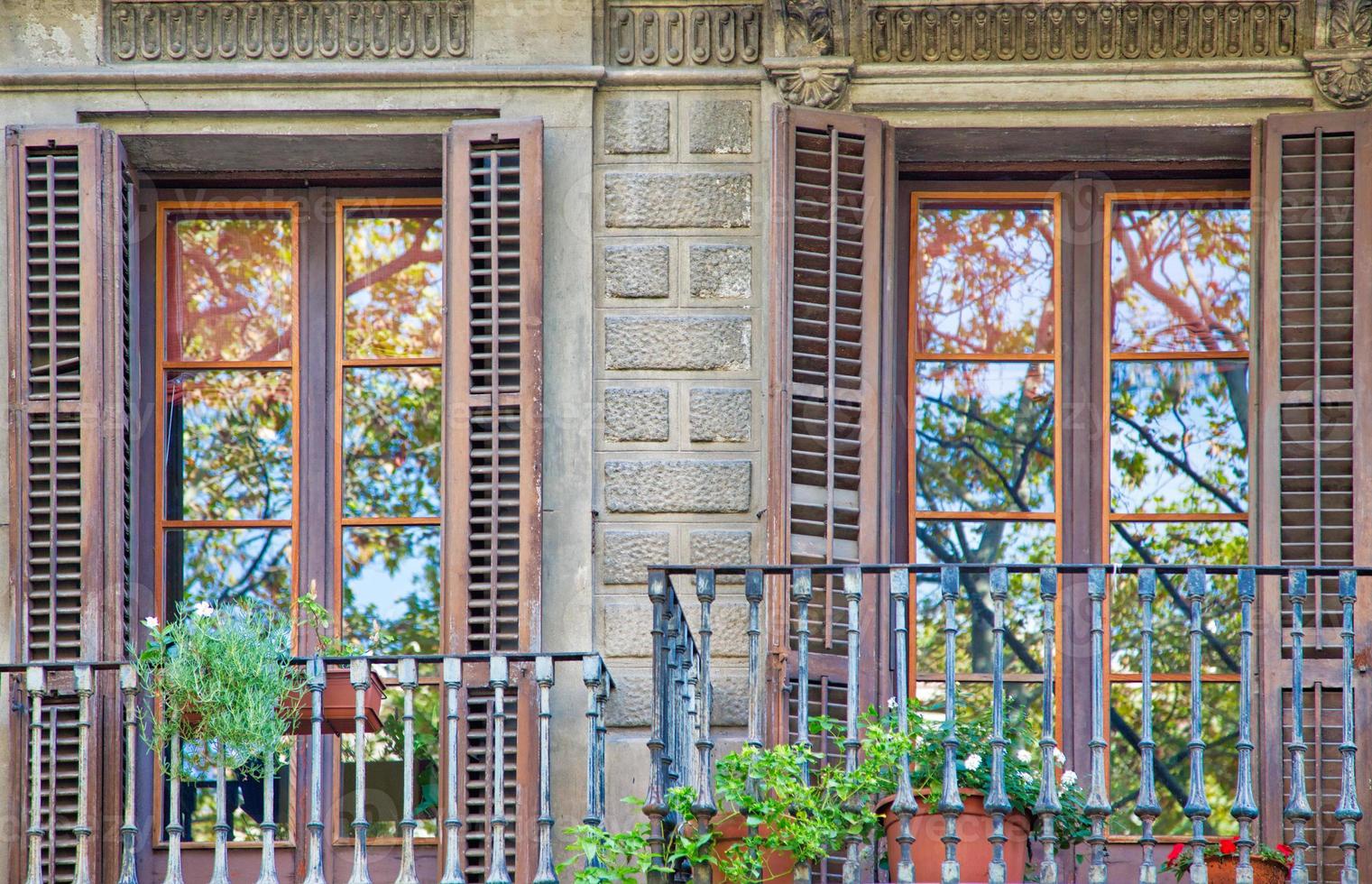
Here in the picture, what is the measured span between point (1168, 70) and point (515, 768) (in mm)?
3486

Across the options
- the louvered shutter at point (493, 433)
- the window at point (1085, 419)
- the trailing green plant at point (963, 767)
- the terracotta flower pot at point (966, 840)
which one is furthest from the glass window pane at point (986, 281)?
the terracotta flower pot at point (966, 840)

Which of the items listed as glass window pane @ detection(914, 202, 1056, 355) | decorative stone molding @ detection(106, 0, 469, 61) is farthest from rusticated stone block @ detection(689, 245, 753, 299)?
decorative stone molding @ detection(106, 0, 469, 61)

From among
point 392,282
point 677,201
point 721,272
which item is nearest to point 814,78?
point 677,201

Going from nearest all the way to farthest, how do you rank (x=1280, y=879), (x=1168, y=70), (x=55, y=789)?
1. (x=1280, y=879)
2. (x=55, y=789)
3. (x=1168, y=70)

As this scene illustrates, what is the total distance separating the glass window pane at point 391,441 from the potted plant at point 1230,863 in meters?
3.05

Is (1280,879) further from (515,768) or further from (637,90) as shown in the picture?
(637,90)

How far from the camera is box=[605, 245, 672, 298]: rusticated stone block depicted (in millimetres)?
9180

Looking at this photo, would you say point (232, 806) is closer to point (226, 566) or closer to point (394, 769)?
point (394, 769)

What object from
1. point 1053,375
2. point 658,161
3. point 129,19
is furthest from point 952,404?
point 129,19

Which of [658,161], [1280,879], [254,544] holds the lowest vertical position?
[1280,879]

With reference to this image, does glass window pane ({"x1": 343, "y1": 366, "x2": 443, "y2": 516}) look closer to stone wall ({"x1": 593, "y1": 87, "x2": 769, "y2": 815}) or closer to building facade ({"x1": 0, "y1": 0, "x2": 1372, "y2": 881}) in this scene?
building facade ({"x1": 0, "y1": 0, "x2": 1372, "y2": 881})

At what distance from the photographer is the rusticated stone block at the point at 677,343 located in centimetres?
913

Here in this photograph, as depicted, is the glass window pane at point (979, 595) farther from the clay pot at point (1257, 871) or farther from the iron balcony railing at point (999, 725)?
the clay pot at point (1257, 871)

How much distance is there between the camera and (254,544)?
30.5 feet
